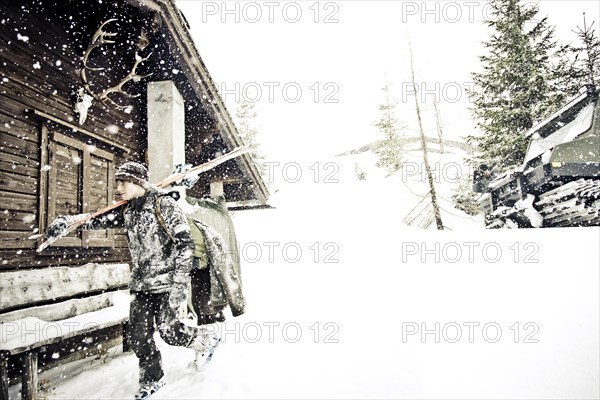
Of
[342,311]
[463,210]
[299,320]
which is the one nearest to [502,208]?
[342,311]

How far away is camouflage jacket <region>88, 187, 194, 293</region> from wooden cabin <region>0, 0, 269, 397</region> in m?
1.17

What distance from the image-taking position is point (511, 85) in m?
17.4

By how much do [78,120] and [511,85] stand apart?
61.8ft

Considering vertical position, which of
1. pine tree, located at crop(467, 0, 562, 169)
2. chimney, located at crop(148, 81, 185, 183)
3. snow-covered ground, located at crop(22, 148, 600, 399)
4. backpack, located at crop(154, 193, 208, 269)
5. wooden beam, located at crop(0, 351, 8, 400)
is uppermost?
pine tree, located at crop(467, 0, 562, 169)

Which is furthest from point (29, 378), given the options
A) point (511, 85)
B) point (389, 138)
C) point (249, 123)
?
point (389, 138)

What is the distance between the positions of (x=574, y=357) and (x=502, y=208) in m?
9.32

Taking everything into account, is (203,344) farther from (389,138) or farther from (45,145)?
(389,138)

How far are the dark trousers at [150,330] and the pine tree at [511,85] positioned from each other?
56.5ft

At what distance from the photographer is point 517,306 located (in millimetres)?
5637

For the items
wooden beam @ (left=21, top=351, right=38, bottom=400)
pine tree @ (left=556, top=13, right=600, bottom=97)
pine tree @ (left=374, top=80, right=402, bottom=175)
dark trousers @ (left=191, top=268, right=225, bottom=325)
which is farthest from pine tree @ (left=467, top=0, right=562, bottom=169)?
wooden beam @ (left=21, top=351, right=38, bottom=400)

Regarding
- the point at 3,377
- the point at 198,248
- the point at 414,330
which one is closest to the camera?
the point at 3,377

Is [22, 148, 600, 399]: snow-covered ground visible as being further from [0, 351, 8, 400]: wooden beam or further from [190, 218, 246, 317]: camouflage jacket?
[0, 351, 8, 400]: wooden beam

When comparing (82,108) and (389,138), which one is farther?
(389,138)

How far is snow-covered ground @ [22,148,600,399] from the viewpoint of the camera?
351cm
